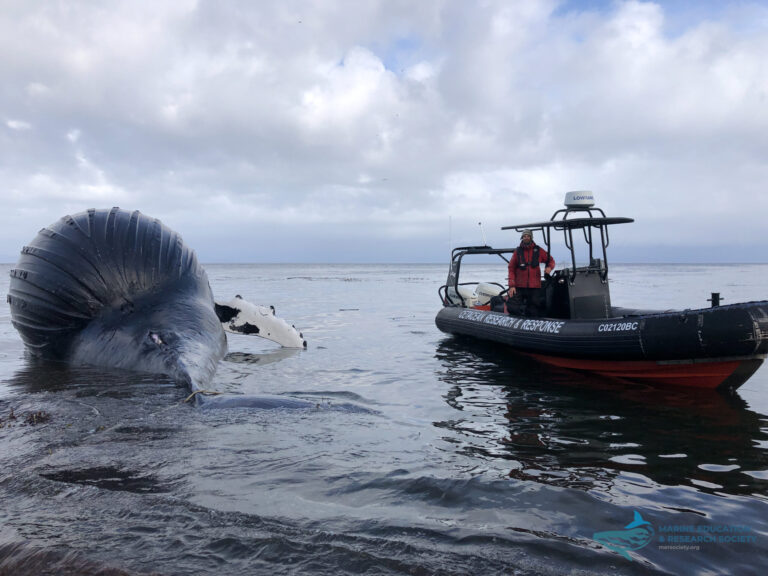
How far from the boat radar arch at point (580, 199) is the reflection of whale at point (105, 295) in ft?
19.9

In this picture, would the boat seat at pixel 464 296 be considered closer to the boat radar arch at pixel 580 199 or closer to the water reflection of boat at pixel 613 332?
the water reflection of boat at pixel 613 332

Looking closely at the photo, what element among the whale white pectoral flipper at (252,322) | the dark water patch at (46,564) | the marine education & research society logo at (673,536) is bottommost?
the marine education & research society logo at (673,536)

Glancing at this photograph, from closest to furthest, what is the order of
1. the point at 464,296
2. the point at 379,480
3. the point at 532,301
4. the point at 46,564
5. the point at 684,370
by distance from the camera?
the point at 46,564 → the point at 379,480 → the point at 684,370 → the point at 532,301 → the point at 464,296

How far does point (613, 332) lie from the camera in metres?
8.00

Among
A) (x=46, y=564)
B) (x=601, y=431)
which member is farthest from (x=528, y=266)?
(x=46, y=564)

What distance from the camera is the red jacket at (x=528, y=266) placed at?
992cm

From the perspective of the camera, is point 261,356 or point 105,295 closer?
point 105,295

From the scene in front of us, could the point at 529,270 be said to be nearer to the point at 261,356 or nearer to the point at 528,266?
the point at 528,266

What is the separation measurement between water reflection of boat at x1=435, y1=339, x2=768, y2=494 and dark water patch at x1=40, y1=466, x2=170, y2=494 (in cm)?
253

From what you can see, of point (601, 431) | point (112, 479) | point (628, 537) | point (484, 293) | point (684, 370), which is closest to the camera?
point (628, 537)

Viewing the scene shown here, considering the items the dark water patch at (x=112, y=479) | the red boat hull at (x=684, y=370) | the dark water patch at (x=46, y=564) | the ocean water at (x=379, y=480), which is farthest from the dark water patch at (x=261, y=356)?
the dark water patch at (x=46, y=564)

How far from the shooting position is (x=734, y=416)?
20.6 ft

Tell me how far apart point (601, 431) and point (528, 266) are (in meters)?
4.64

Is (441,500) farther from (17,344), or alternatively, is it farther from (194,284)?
(17,344)
